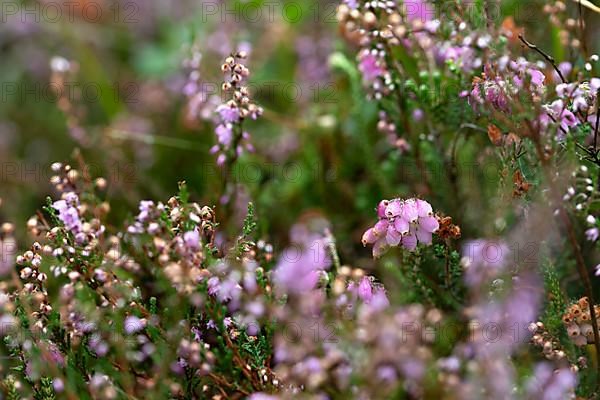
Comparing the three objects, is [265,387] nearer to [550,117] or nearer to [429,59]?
[550,117]

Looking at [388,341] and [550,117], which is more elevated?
[550,117]

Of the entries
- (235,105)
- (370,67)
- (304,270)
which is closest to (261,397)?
(304,270)

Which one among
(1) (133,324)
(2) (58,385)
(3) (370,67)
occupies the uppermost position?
(3) (370,67)

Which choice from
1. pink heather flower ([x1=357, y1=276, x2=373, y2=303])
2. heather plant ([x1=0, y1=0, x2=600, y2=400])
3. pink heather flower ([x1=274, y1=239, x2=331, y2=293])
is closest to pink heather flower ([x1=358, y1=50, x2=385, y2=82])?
heather plant ([x1=0, y1=0, x2=600, y2=400])

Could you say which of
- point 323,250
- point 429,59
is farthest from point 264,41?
point 323,250

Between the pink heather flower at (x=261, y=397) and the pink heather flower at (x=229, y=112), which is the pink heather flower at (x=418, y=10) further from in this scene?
the pink heather flower at (x=261, y=397)

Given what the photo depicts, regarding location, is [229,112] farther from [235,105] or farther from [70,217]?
[70,217]

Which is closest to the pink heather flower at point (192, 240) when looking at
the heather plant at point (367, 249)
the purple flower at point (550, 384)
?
the heather plant at point (367, 249)
